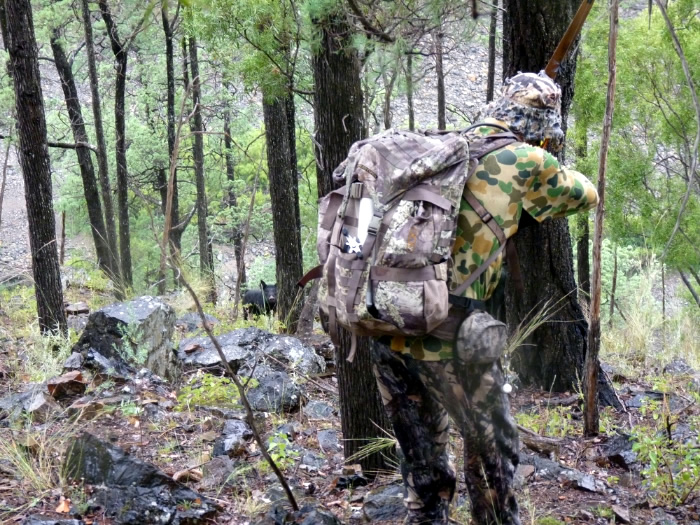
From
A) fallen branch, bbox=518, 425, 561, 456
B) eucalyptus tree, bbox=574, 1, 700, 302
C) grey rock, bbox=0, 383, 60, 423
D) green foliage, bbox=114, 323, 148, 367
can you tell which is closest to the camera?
fallen branch, bbox=518, 425, 561, 456

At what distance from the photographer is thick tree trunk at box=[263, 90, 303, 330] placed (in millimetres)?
10367

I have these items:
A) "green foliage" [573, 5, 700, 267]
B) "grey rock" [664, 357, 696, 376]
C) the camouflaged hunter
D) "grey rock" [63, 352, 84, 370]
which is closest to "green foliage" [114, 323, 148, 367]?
"grey rock" [63, 352, 84, 370]

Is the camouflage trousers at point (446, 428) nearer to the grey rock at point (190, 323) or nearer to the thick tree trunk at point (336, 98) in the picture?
the thick tree trunk at point (336, 98)

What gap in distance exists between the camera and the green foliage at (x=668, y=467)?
373cm

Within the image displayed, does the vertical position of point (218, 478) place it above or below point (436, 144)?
below

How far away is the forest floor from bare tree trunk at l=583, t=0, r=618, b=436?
0.69ft

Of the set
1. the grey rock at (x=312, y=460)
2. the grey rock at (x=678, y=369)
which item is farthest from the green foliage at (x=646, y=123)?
the grey rock at (x=312, y=460)

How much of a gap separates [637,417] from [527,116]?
3.16 meters

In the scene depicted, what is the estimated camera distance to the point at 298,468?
15.1ft

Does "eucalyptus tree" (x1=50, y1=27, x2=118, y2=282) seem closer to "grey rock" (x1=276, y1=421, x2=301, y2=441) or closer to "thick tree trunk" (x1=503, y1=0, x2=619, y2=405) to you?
"grey rock" (x1=276, y1=421, x2=301, y2=441)

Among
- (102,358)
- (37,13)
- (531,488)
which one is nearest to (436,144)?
(531,488)

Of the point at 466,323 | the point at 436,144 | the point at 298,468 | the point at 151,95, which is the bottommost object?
the point at 298,468

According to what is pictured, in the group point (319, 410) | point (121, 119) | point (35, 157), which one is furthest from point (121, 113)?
point (319, 410)

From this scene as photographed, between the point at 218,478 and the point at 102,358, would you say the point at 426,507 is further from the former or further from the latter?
the point at 102,358
